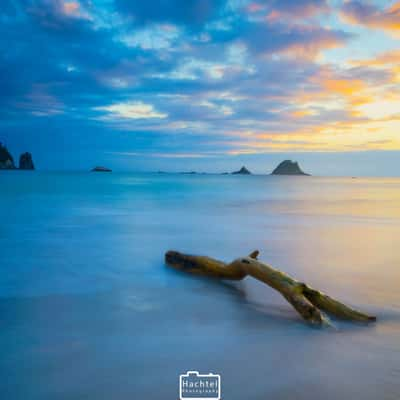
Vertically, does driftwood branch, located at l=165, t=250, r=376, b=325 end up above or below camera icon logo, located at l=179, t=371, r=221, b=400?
above

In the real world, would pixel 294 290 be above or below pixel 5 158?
below

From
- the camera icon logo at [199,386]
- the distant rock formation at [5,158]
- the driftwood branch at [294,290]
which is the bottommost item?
the camera icon logo at [199,386]

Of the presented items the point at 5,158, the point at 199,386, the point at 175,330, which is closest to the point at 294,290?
the point at 175,330

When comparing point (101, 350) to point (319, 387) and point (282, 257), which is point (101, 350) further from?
point (282, 257)

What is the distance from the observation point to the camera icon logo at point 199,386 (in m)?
3.36

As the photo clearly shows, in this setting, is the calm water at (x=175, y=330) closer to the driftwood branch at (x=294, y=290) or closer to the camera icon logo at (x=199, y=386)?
the camera icon logo at (x=199, y=386)

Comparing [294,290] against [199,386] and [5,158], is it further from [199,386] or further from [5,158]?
[5,158]

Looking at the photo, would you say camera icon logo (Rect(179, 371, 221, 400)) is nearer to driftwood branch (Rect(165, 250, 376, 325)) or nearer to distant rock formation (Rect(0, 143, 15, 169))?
driftwood branch (Rect(165, 250, 376, 325))

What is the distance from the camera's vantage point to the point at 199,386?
135 inches

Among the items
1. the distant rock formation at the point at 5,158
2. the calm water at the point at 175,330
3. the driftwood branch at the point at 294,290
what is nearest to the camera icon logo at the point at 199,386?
the calm water at the point at 175,330

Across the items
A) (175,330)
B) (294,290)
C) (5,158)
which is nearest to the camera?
(175,330)

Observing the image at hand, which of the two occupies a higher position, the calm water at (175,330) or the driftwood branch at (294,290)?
the driftwood branch at (294,290)

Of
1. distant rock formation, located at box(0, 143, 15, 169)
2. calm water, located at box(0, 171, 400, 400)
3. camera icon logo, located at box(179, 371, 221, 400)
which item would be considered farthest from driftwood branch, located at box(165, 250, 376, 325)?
distant rock formation, located at box(0, 143, 15, 169)

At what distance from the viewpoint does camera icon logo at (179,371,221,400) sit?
3.36m
